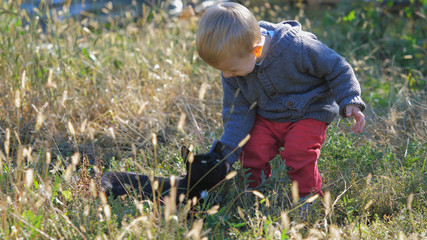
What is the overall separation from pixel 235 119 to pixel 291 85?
0.36m

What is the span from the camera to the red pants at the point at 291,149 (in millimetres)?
2398

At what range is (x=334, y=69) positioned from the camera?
235 cm

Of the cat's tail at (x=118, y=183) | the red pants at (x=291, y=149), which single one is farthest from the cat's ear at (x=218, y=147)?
the cat's tail at (x=118, y=183)

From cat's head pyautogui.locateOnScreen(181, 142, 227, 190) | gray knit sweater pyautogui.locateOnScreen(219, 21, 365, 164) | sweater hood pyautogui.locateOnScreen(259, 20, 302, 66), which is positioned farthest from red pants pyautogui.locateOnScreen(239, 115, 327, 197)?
sweater hood pyautogui.locateOnScreen(259, 20, 302, 66)

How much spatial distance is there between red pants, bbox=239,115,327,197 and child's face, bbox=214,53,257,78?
0.43m

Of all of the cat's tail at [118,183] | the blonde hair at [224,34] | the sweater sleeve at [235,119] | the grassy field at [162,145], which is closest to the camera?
the grassy field at [162,145]

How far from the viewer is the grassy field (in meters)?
1.87

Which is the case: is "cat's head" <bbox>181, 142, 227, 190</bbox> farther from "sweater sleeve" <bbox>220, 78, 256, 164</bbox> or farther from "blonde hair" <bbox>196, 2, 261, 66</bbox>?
"blonde hair" <bbox>196, 2, 261, 66</bbox>

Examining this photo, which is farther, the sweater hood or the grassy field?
the sweater hood

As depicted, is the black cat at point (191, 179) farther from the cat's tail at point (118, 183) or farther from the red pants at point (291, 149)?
the red pants at point (291, 149)

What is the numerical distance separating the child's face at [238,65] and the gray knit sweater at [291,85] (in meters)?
0.13

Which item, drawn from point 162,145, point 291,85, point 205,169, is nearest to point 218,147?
point 205,169

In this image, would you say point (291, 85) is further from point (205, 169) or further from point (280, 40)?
point (205, 169)

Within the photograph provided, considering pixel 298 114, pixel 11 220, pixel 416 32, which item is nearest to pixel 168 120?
pixel 298 114
